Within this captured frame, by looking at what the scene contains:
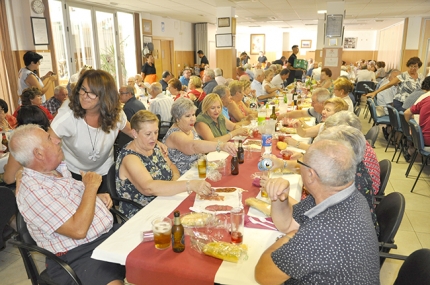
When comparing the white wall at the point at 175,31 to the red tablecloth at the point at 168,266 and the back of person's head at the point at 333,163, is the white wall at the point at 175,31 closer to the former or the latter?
the red tablecloth at the point at 168,266

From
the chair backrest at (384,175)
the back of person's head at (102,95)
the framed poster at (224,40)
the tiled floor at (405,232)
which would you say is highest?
the framed poster at (224,40)

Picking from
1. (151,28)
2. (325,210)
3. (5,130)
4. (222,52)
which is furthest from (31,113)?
(151,28)

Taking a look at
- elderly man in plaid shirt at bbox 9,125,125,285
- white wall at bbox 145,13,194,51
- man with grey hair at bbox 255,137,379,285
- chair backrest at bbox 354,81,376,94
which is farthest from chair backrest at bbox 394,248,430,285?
white wall at bbox 145,13,194,51

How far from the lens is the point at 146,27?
10953 mm

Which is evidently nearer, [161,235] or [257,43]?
[161,235]

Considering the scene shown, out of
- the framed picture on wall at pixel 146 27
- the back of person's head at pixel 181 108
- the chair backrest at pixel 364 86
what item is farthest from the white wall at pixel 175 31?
the back of person's head at pixel 181 108

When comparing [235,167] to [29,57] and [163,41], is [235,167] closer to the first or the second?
[29,57]

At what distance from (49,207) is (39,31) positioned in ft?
20.4

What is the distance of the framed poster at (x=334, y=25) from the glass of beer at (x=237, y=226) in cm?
868

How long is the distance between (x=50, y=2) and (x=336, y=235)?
8.09m

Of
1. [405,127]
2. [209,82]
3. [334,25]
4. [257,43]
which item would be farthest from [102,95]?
[257,43]

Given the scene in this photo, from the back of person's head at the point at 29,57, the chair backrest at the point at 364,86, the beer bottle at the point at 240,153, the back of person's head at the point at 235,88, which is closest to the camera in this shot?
the beer bottle at the point at 240,153

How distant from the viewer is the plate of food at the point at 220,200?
77.4 inches

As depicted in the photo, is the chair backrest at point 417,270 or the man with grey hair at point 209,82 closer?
the chair backrest at point 417,270
